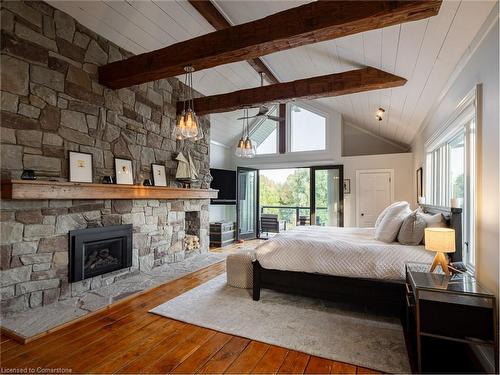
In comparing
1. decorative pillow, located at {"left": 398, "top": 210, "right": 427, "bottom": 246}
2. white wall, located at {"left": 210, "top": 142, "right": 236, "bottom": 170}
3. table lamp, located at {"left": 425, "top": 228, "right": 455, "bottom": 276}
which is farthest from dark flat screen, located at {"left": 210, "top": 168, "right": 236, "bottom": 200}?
table lamp, located at {"left": 425, "top": 228, "right": 455, "bottom": 276}

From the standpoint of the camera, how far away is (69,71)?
3.17 metres

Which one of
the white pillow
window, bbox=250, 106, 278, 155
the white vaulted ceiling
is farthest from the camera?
window, bbox=250, 106, 278, 155

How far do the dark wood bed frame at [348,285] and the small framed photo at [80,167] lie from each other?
2.31 meters

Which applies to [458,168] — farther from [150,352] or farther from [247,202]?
[247,202]

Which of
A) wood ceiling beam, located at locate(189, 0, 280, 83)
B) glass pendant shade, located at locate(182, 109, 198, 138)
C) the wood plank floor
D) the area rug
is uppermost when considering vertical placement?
wood ceiling beam, located at locate(189, 0, 280, 83)

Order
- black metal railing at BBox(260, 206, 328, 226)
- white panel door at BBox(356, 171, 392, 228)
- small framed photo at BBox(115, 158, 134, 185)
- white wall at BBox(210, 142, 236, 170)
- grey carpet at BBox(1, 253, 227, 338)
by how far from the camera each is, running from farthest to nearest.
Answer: black metal railing at BBox(260, 206, 328, 226) → white wall at BBox(210, 142, 236, 170) → white panel door at BBox(356, 171, 392, 228) → small framed photo at BBox(115, 158, 134, 185) → grey carpet at BBox(1, 253, 227, 338)

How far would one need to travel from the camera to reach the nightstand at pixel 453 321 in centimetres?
170

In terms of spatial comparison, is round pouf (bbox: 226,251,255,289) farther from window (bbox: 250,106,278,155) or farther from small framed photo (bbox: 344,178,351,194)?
window (bbox: 250,106,278,155)

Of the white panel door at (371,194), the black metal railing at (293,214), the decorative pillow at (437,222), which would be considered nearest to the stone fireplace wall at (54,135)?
the decorative pillow at (437,222)

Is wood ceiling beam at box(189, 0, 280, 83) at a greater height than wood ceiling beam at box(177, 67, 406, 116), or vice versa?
wood ceiling beam at box(189, 0, 280, 83)

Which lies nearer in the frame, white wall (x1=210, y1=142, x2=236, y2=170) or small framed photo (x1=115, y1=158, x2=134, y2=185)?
small framed photo (x1=115, y1=158, x2=134, y2=185)

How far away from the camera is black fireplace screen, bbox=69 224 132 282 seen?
3152mm

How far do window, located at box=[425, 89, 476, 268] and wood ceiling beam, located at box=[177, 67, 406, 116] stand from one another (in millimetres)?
969

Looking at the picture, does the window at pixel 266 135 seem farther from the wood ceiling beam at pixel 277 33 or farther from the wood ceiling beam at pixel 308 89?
the wood ceiling beam at pixel 277 33
